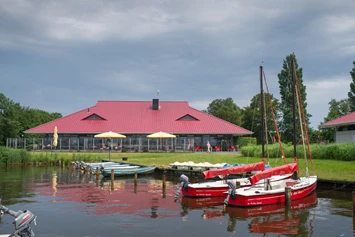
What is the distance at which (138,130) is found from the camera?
57.0m

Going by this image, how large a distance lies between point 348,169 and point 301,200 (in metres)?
9.42

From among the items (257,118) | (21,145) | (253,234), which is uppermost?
(257,118)

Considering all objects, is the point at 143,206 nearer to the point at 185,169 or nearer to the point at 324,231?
the point at 324,231

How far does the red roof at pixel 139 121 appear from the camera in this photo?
56.3 metres

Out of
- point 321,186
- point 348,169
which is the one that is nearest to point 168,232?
point 321,186

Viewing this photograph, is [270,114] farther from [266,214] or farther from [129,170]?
[266,214]

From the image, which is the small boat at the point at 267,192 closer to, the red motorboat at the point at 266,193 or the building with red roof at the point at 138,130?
the red motorboat at the point at 266,193

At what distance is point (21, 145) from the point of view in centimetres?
5644

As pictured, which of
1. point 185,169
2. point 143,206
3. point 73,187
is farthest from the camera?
point 185,169

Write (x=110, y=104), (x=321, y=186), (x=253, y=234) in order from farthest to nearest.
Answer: (x=110, y=104)
(x=321, y=186)
(x=253, y=234)

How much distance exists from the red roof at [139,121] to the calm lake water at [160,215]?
1197 inches

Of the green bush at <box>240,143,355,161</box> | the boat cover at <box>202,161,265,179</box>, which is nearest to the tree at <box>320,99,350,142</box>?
the green bush at <box>240,143,355,161</box>

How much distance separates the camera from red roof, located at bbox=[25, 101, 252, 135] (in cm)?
5634

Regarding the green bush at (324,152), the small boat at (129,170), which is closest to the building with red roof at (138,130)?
the green bush at (324,152)
